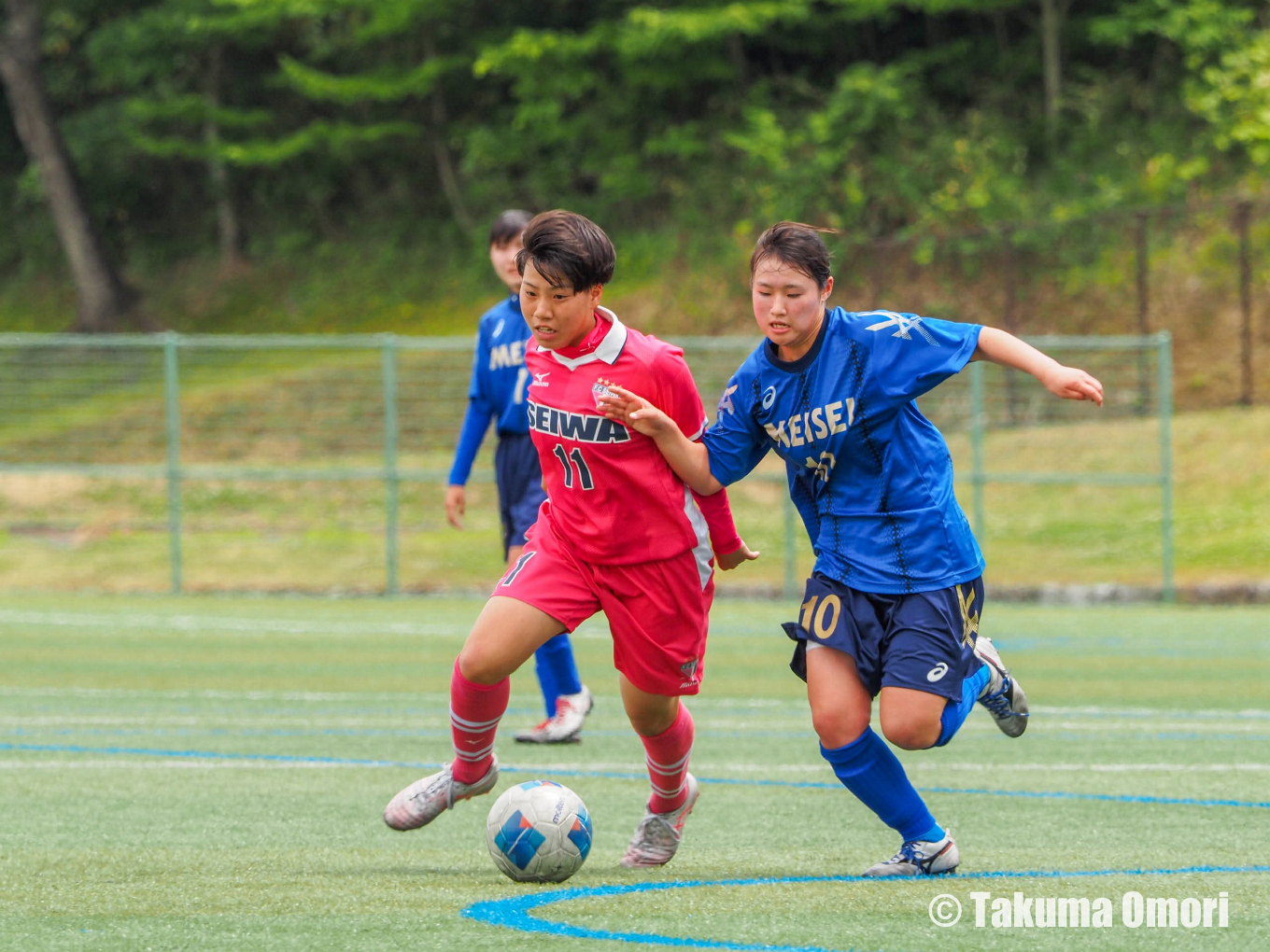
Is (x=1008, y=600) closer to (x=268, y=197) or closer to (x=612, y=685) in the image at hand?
(x=612, y=685)

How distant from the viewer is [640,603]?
4633 millimetres

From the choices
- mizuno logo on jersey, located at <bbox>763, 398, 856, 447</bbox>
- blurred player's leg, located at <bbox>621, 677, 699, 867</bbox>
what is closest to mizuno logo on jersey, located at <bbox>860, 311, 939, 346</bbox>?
mizuno logo on jersey, located at <bbox>763, 398, 856, 447</bbox>

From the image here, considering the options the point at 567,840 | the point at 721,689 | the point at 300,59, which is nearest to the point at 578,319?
the point at 567,840

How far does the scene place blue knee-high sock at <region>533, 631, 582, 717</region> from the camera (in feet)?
24.0

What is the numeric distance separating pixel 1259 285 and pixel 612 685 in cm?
1364

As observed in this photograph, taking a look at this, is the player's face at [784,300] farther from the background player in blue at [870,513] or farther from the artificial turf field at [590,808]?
the artificial turf field at [590,808]

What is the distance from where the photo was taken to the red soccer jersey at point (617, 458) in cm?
461

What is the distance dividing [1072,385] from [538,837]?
5.90 ft

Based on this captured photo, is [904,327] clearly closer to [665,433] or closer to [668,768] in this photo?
[665,433]

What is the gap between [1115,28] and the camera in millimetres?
24406

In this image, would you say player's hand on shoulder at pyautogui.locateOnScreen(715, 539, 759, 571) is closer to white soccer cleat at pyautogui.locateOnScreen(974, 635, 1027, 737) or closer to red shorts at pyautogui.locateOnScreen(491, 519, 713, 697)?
red shorts at pyautogui.locateOnScreen(491, 519, 713, 697)

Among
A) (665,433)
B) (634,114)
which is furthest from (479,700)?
(634,114)

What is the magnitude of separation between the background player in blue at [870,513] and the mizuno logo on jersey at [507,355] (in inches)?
111

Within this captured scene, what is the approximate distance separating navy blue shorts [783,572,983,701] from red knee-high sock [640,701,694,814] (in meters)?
0.48
